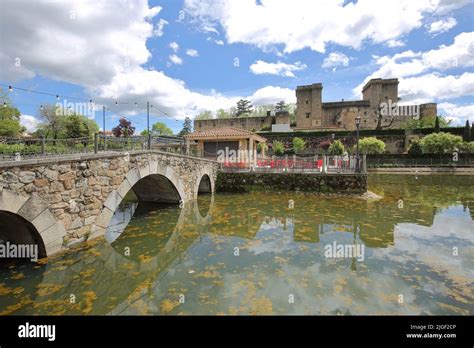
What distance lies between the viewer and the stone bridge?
4.95m

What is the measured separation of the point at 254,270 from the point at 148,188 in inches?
329

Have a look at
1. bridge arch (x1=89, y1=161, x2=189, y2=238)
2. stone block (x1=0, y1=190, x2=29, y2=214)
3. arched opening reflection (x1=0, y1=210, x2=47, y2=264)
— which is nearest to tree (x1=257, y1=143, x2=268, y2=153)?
bridge arch (x1=89, y1=161, x2=189, y2=238)

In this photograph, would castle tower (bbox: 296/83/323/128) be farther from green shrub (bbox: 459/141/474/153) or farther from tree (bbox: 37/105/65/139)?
tree (bbox: 37/105/65/139)

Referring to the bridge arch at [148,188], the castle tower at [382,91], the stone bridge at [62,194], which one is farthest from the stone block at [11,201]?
the castle tower at [382,91]

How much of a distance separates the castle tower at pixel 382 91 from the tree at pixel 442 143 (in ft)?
55.0

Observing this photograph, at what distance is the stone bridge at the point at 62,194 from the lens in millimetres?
4953

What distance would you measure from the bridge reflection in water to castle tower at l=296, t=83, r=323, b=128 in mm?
42407

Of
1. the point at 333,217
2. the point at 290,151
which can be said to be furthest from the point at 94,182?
the point at 290,151

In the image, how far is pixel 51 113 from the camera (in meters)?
43.1

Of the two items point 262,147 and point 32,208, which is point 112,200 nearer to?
point 32,208

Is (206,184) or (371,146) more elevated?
(371,146)

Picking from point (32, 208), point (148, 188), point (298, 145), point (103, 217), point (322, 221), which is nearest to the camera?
point (32, 208)

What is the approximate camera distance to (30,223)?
16.9 feet

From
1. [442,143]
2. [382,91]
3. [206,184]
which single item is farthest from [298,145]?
[206,184]
